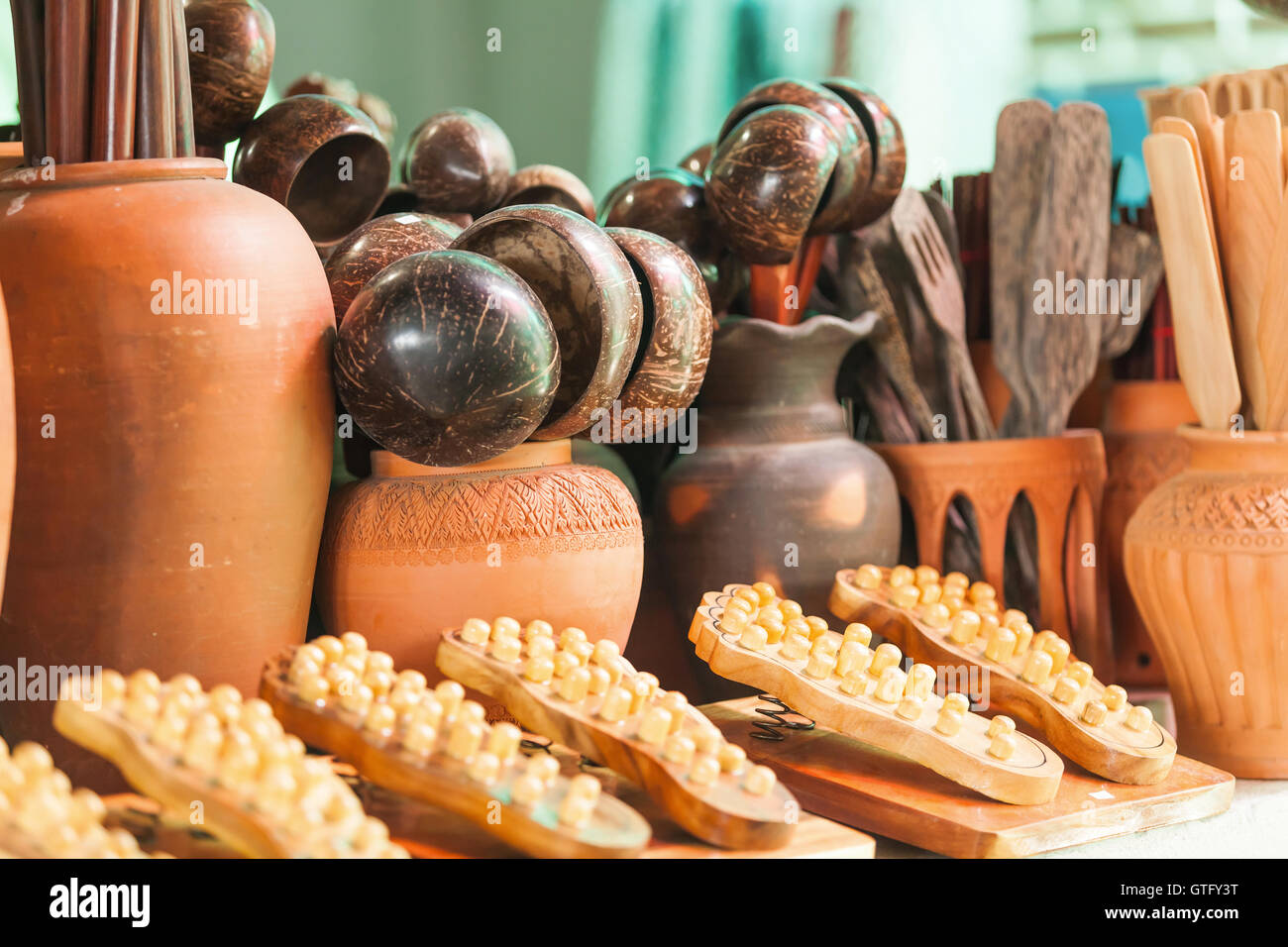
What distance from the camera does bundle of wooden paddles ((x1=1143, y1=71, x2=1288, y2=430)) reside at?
3.10 ft

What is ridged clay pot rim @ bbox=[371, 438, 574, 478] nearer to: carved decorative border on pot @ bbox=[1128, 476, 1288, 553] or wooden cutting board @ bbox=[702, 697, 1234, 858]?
wooden cutting board @ bbox=[702, 697, 1234, 858]

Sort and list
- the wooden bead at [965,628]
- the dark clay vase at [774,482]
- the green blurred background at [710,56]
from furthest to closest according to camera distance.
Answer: the green blurred background at [710,56] < the dark clay vase at [774,482] < the wooden bead at [965,628]

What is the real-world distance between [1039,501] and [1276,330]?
0.89ft

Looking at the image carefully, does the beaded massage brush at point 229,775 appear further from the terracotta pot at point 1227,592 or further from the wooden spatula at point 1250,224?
the wooden spatula at point 1250,224

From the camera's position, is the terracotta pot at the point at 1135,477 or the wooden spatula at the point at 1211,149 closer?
the wooden spatula at the point at 1211,149

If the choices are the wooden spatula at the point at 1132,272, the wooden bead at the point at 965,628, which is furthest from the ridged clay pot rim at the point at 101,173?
the wooden spatula at the point at 1132,272

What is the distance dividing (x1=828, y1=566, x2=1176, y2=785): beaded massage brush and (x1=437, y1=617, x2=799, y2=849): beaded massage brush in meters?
0.24

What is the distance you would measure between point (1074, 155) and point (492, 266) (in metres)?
0.64

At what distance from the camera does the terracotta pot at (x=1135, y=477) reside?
123 cm

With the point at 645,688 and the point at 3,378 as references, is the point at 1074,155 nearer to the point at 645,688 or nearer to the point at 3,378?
the point at 645,688

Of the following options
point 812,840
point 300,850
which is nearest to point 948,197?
point 812,840

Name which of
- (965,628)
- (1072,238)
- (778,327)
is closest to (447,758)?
(965,628)

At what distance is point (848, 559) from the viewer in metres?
1.08

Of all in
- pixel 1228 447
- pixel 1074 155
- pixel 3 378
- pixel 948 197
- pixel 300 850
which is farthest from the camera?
pixel 948 197
